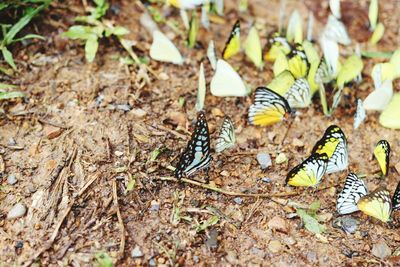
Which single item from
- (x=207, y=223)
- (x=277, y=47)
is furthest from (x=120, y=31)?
(x=207, y=223)

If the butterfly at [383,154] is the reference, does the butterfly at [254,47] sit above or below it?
above

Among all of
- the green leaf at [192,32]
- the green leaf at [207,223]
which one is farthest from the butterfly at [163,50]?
the green leaf at [207,223]

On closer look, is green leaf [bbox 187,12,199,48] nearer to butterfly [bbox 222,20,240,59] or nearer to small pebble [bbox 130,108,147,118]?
butterfly [bbox 222,20,240,59]

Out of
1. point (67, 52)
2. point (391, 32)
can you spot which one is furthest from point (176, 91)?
point (391, 32)

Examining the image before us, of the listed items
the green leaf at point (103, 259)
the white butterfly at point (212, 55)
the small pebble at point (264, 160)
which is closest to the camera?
the green leaf at point (103, 259)

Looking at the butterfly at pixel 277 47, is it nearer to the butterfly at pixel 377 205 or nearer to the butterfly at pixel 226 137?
the butterfly at pixel 226 137

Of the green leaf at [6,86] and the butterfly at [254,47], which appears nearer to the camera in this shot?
the green leaf at [6,86]

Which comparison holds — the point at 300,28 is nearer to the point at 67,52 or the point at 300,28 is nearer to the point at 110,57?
the point at 110,57
